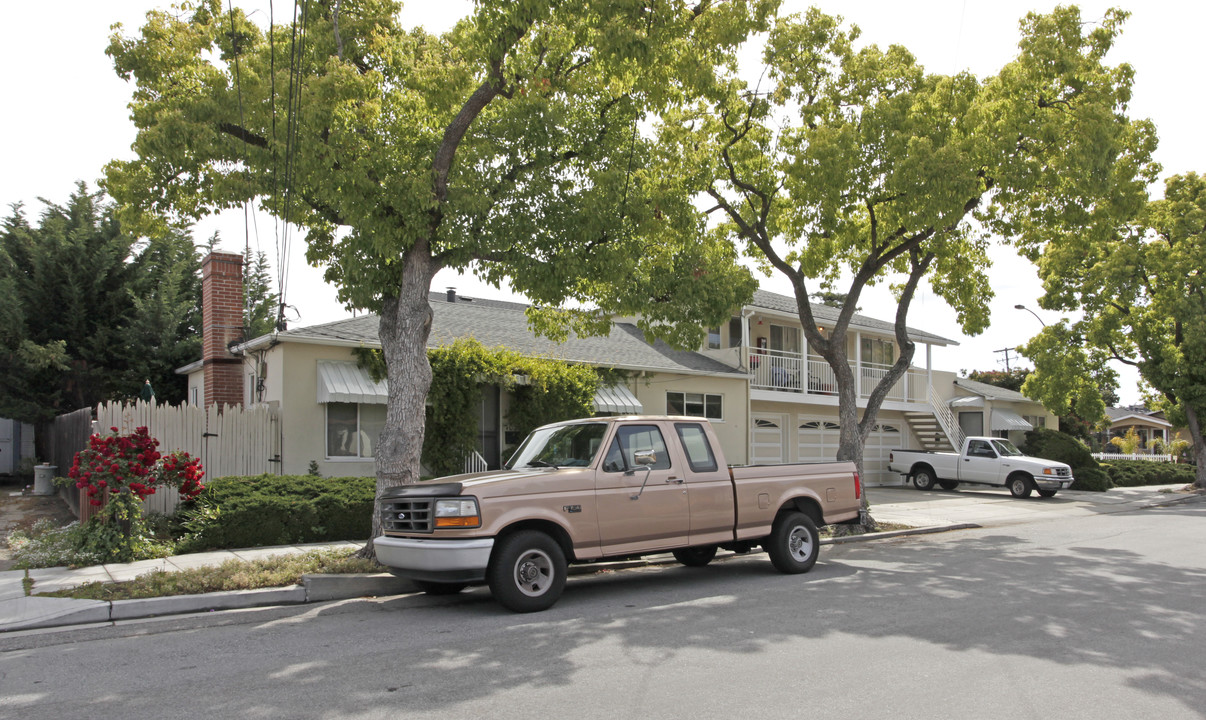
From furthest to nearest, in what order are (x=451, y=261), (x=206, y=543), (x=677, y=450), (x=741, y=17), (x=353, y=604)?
(x=741, y=17) → (x=206, y=543) → (x=451, y=261) → (x=677, y=450) → (x=353, y=604)

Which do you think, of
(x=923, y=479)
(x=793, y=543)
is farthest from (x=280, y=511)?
(x=923, y=479)

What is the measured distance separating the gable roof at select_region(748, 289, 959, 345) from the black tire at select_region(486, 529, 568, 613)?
16.8m

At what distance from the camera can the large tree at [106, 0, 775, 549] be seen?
9.84 meters

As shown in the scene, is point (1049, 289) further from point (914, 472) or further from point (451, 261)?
point (451, 261)

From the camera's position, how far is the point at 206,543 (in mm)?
11336

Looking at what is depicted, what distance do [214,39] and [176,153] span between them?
85.6 inches

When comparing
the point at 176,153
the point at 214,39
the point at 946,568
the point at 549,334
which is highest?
the point at 214,39

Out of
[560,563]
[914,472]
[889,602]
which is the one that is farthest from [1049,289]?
[560,563]

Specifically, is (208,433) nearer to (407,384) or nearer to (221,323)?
(221,323)

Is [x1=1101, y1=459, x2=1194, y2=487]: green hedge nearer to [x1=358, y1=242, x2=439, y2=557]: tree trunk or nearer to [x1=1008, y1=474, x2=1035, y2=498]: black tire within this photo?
[x1=1008, y1=474, x2=1035, y2=498]: black tire

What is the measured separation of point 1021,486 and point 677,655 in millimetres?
21928

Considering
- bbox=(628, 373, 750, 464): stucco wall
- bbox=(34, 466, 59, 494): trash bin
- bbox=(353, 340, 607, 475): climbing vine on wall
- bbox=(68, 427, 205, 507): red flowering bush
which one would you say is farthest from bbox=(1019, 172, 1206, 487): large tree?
bbox=(34, 466, 59, 494): trash bin

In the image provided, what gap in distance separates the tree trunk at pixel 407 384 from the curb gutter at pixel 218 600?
90 centimetres

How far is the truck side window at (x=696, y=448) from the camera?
936cm
